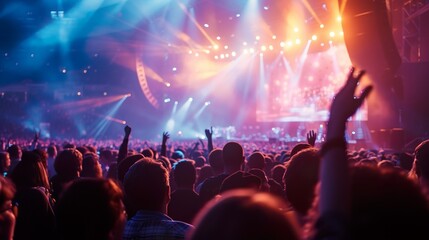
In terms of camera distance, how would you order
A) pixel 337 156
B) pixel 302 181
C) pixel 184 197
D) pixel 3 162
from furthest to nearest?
pixel 3 162, pixel 184 197, pixel 302 181, pixel 337 156

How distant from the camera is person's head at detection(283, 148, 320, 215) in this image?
230 centimetres

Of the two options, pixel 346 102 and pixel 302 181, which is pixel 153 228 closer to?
pixel 302 181

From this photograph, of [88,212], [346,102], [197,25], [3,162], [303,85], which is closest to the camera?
[346,102]

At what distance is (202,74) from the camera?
33.4 metres

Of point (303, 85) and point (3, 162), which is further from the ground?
point (303, 85)

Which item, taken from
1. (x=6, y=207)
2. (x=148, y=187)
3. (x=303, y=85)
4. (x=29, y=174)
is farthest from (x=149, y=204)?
(x=303, y=85)

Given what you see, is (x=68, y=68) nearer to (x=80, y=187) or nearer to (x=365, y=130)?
(x=365, y=130)

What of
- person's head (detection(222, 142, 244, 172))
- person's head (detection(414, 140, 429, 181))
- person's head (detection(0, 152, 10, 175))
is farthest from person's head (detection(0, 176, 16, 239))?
person's head (detection(0, 152, 10, 175))

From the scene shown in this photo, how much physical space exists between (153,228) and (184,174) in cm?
169

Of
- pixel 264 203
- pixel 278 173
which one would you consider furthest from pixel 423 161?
pixel 264 203

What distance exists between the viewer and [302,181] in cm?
234

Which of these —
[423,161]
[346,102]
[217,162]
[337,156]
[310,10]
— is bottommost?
[217,162]

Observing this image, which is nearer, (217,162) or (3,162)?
(217,162)

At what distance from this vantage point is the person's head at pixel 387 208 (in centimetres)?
119
